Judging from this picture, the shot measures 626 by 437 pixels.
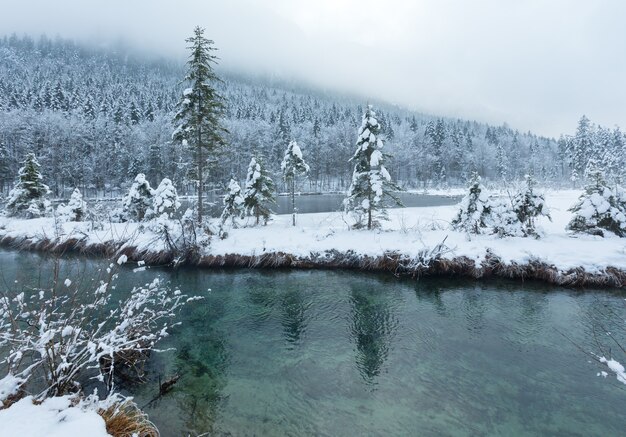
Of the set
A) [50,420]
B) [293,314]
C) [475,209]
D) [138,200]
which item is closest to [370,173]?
[475,209]

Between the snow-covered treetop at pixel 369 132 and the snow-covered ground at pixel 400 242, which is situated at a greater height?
the snow-covered treetop at pixel 369 132

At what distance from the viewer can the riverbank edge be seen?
15.4m

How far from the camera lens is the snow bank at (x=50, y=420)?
404 centimetres

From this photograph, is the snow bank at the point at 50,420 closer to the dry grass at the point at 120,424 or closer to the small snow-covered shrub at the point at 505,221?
the dry grass at the point at 120,424

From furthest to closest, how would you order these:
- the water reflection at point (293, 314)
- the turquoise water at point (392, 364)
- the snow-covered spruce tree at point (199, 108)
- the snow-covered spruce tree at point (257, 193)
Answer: the snow-covered spruce tree at point (257, 193)
the snow-covered spruce tree at point (199, 108)
the water reflection at point (293, 314)
the turquoise water at point (392, 364)

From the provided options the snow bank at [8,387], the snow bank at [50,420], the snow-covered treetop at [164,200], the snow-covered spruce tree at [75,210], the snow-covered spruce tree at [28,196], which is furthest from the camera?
the snow-covered spruce tree at [28,196]

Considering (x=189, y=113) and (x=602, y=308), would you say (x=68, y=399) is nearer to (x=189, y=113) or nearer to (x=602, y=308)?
(x=602, y=308)

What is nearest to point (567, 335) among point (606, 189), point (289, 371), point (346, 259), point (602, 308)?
point (602, 308)

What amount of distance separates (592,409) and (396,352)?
4.68 m

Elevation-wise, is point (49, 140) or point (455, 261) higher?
point (49, 140)

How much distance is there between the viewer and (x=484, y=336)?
11031 mm

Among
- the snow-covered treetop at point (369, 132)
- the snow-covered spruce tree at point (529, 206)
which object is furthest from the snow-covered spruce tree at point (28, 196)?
the snow-covered spruce tree at point (529, 206)

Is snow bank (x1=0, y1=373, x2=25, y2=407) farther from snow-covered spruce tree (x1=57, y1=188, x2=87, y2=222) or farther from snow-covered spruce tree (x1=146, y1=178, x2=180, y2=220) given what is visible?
snow-covered spruce tree (x1=57, y1=188, x2=87, y2=222)

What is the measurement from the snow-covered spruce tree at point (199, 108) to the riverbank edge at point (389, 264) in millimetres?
4716
